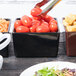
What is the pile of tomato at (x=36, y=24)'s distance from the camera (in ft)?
4.03

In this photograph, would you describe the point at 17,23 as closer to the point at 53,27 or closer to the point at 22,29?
the point at 22,29

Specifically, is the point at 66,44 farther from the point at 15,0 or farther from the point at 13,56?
the point at 15,0

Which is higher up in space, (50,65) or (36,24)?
(36,24)

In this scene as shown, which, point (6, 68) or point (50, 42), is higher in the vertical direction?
point (50, 42)

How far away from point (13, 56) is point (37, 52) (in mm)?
130

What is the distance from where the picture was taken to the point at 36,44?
4.06ft

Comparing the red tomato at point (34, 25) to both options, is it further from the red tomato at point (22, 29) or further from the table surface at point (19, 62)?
the table surface at point (19, 62)

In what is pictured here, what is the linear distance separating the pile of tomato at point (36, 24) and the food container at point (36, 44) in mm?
30

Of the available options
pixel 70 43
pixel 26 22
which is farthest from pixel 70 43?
pixel 26 22

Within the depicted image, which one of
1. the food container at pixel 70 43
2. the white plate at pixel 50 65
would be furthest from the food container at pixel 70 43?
the white plate at pixel 50 65

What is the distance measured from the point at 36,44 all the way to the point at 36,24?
0.11m

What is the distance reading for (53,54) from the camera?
1.28 meters

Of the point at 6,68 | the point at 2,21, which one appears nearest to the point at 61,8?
the point at 2,21

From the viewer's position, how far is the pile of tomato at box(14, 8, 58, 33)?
1229 mm
